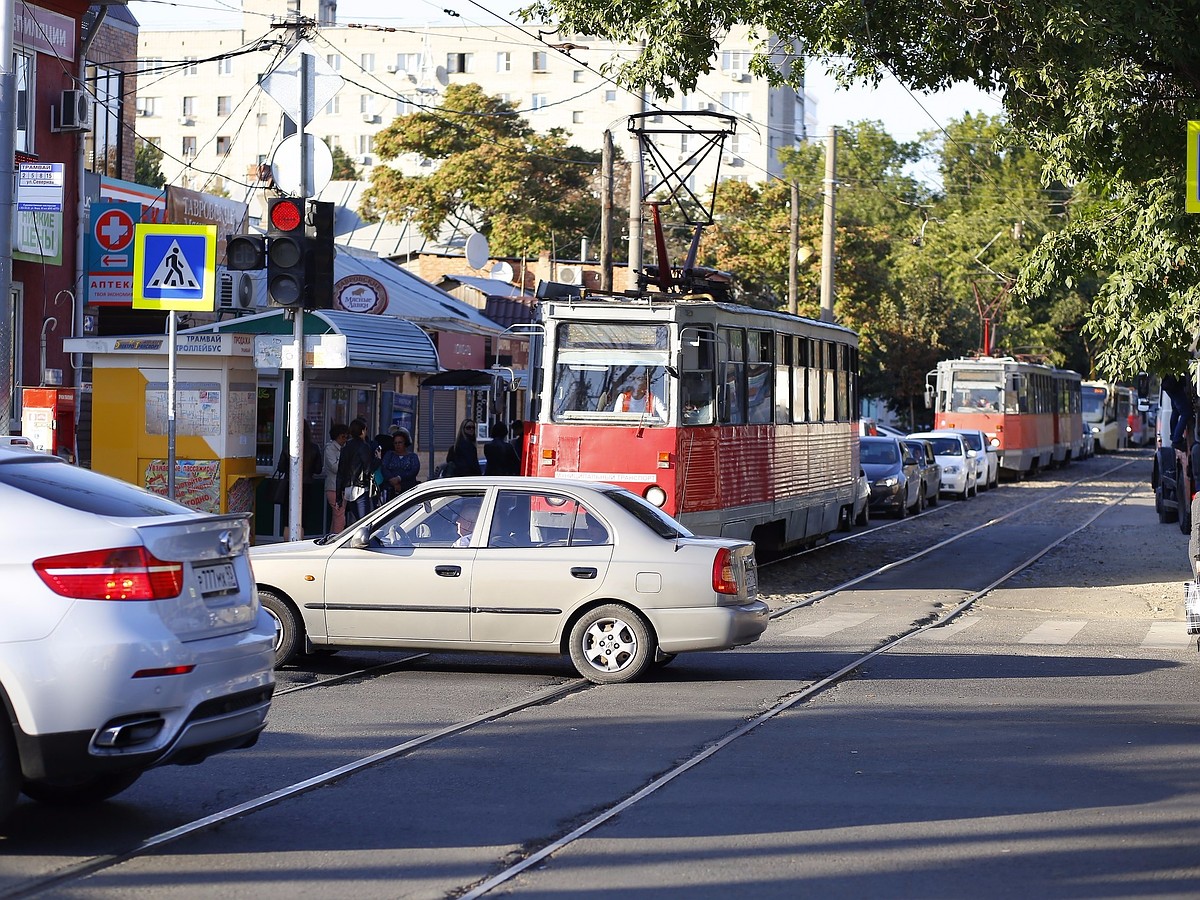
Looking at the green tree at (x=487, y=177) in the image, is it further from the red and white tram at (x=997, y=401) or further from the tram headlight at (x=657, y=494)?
the tram headlight at (x=657, y=494)

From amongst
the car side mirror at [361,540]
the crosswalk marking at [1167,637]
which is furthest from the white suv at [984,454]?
the car side mirror at [361,540]

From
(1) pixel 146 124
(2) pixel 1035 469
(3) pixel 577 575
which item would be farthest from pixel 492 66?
(3) pixel 577 575

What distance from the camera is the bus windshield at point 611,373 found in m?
19.0

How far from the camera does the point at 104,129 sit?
99.2 ft

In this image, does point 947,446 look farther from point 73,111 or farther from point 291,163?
point 291,163

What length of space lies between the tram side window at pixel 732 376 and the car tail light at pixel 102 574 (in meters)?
13.1

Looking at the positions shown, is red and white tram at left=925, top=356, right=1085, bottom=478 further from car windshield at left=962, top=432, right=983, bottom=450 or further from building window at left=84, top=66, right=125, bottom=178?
building window at left=84, top=66, right=125, bottom=178

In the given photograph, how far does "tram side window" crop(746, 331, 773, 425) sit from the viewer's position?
829 inches

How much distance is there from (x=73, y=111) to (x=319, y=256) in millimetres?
10894

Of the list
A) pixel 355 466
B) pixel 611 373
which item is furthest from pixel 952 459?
pixel 611 373

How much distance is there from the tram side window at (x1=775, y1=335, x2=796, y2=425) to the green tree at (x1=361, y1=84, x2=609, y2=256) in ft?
116

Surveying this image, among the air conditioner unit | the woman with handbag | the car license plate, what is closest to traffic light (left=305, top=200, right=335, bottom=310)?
the woman with handbag

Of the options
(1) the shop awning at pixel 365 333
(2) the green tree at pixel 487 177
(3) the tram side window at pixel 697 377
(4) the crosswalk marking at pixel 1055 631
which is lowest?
(4) the crosswalk marking at pixel 1055 631

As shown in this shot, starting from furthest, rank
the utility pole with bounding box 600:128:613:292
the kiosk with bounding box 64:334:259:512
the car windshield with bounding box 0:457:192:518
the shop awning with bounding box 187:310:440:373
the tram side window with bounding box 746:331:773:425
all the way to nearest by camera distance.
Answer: the utility pole with bounding box 600:128:613:292, the tram side window with bounding box 746:331:773:425, the shop awning with bounding box 187:310:440:373, the kiosk with bounding box 64:334:259:512, the car windshield with bounding box 0:457:192:518
